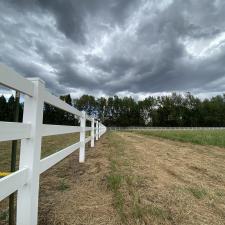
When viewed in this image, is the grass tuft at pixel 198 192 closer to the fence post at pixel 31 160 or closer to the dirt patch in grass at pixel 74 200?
the dirt patch in grass at pixel 74 200

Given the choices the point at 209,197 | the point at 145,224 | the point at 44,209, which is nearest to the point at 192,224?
the point at 145,224

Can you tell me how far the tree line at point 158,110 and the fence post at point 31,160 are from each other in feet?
250

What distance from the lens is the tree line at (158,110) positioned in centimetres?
8044

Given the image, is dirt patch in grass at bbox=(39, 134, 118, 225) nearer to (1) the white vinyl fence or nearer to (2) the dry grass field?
(2) the dry grass field

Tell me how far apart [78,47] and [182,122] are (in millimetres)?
64910

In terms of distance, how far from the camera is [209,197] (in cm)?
272

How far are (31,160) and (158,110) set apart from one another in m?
83.4

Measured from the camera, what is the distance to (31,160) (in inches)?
68.3

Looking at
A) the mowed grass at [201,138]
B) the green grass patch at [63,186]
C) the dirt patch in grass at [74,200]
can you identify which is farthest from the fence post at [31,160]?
the mowed grass at [201,138]

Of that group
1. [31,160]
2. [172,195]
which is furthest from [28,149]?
[172,195]

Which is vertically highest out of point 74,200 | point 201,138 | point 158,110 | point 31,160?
point 158,110

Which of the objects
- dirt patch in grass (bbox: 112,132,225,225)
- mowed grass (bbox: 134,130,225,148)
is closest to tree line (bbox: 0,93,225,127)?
mowed grass (bbox: 134,130,225,148)

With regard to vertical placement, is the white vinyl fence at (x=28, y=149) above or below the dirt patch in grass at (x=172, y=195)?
above

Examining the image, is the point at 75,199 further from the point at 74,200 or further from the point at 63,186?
the point at 63,186
